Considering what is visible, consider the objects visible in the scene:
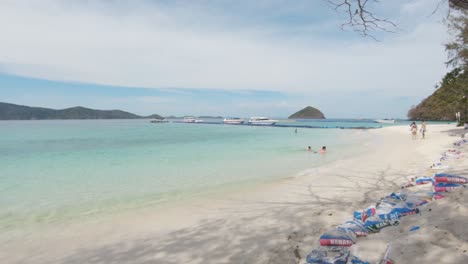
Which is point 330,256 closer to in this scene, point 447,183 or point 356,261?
A: point 356,261

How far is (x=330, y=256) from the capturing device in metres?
2.78

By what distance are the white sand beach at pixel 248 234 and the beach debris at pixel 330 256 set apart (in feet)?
0.60

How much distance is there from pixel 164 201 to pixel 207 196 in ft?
3.92

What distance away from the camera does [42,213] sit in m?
6.60

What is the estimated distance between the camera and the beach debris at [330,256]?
266 centimetres

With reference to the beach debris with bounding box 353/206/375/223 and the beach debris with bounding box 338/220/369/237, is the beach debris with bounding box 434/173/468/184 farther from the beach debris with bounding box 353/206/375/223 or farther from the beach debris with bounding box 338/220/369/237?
the beach debris with bounding box 338/220/369/237

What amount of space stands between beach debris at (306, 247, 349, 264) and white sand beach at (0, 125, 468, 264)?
0.60ft

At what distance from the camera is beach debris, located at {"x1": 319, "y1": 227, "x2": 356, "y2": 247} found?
3.15m

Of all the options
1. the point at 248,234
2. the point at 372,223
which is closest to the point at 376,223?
the point at 372,223

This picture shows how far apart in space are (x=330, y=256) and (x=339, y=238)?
1.67 feet

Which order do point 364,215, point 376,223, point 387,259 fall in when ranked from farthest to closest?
point 364,215
point 376,223
point 387,259

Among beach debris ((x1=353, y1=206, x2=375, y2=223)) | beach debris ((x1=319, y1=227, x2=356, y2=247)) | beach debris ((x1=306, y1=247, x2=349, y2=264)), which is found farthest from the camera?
beach debris ((x1=353, y1=206, x2=375, y2=223))

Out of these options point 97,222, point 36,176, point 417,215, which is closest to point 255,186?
point 97,222

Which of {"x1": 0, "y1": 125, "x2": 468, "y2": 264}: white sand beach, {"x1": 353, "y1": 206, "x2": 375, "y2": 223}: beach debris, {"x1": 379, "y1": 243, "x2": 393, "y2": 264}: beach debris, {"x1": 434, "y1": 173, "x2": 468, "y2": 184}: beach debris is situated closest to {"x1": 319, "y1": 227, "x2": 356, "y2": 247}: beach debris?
{"x1": 0, "y1": 125, "x2": 468, "y2": 264}: white sand beach
